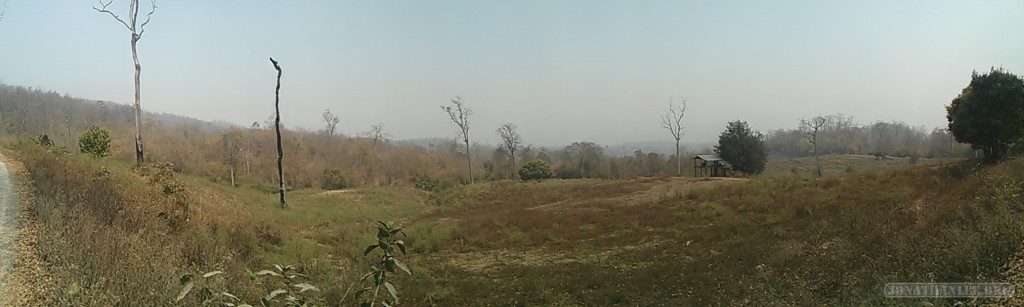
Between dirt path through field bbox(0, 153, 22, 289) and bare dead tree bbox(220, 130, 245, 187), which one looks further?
bare dead tree bbox(220, 130, 245, 187)

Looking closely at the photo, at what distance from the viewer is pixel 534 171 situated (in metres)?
49.5

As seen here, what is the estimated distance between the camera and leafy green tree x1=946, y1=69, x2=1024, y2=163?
16.4m

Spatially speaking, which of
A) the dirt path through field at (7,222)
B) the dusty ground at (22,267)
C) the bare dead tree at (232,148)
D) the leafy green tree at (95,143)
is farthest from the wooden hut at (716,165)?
the dusty ground at (22,267)

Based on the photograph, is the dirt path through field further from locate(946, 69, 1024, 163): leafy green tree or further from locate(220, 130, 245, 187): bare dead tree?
locate(220, 130, 245, 187): bare dead tree

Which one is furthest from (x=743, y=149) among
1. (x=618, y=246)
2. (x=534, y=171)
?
(x=618, y=246)

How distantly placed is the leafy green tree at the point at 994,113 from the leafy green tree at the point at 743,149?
1953 cm

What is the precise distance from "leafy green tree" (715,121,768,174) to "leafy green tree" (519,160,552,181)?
17558mm

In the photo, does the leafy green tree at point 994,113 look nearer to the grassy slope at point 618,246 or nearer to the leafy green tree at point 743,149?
the grassy slope at point 618,246

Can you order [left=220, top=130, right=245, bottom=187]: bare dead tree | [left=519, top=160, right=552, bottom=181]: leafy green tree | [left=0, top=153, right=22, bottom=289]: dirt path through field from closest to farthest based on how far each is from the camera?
1. [left=0, top=153, right=22, bottom=289]: dirt path through field
2. [left=220, top=130, right=245, bottom=187]: bare dead tree
3. [left=519, top=160, right=552, bottom=181]: leafy green tree

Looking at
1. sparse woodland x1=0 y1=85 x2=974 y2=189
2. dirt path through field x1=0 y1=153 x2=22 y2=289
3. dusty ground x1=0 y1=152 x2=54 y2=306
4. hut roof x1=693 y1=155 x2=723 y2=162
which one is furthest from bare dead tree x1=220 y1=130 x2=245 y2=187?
hut roof x1=693 y1=155 x2=723 y2=162

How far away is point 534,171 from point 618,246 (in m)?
37.7

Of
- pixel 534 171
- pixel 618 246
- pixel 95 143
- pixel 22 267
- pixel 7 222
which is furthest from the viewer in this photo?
pixel 534 171

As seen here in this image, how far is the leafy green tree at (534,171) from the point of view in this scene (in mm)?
49209

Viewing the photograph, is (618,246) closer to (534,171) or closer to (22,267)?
A: (22,267)
